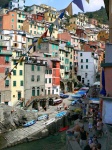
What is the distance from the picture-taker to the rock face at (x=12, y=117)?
38719mm

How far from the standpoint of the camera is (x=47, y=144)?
3300cm

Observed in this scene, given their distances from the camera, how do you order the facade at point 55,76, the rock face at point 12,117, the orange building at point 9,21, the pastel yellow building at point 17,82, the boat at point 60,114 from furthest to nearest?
the orange building at point 9,21
the facade at point 55,76
the pastel yellow building at point 17,82
the boat at point 60,114
the rock face at point 12,117

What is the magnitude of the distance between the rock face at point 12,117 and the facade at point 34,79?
7.09 meters

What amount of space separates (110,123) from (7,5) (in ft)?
361

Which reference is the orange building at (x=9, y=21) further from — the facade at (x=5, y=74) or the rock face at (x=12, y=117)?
the rock face at (x=12, y=117)

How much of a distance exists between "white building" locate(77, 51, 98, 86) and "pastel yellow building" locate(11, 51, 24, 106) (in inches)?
1145

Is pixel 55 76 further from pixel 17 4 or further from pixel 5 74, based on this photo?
pixel 17 4

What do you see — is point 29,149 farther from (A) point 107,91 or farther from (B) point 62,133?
(A) point 107,91

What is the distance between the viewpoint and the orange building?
78.6 meters

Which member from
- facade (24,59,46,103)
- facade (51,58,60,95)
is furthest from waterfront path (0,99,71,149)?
facade (51,58,60,95)

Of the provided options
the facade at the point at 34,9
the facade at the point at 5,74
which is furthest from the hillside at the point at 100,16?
the facade at the point at 5,74

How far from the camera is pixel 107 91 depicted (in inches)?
461

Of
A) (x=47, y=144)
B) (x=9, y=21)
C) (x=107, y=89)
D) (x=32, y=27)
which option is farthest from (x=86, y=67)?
(x=107, y=89)

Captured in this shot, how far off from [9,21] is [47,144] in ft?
177
